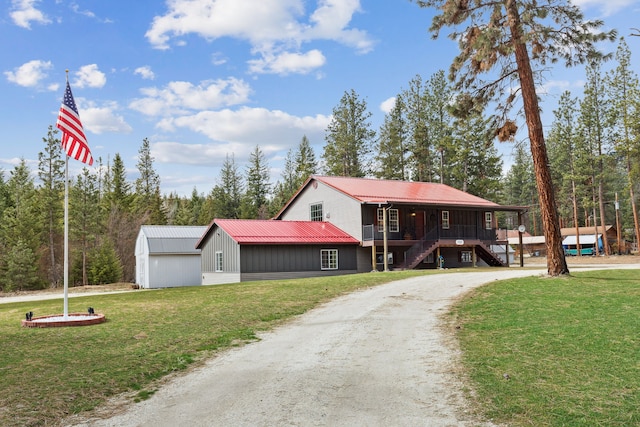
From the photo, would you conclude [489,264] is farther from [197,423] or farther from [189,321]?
[197,423]

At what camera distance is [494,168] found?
54.6 m

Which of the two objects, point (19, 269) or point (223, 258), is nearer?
point (223, 258)

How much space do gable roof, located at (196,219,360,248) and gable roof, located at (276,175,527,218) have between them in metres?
2.66

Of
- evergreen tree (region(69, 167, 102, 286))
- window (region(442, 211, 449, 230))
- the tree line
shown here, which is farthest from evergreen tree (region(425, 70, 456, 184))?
evergreen tree (region(69, 167, 102, 286))

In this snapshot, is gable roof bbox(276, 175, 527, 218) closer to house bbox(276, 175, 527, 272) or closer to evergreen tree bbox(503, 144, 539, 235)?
house bbox(276, 175, 527, 272)

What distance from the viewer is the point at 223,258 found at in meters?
31.1

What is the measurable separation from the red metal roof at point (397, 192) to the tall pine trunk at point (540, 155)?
14.0m

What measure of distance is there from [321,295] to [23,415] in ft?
37.4

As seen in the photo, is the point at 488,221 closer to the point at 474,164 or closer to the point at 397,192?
the point at 397,192

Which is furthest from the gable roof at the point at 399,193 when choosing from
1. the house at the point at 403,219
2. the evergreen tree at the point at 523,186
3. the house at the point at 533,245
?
the evergreen tree at the point at 523,186

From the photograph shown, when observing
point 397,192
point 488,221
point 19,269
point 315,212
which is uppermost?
point 397,192

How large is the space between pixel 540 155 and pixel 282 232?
17184 mm

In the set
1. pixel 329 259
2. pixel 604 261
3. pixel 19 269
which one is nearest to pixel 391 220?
pixel 329 259

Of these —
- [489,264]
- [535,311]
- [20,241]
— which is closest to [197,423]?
[535,311]
